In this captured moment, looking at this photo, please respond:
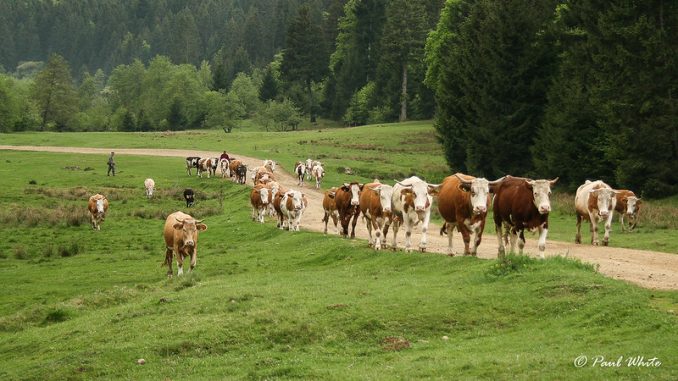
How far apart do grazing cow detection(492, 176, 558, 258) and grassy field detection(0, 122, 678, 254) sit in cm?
689

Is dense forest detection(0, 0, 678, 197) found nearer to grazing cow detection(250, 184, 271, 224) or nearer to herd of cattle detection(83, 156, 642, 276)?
herd of cattle detection(83, 156, 642, 276)

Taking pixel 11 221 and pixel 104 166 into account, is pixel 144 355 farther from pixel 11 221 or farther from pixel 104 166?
pixel 104 166

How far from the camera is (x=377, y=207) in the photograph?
2622 cm

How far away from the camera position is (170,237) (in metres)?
27.1

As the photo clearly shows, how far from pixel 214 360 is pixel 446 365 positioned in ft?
13.9

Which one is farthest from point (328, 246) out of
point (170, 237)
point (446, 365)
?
point (446, 365)

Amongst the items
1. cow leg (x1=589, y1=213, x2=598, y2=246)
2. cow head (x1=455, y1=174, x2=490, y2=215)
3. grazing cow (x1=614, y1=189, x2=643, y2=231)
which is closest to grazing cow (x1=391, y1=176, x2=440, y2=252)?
cow head (x1=455, y1=174, x2=490, y2=215)

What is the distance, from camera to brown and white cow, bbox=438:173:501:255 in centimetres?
2148

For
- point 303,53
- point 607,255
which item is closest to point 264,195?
point 607,255

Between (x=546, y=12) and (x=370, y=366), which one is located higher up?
(x=546, y=12)

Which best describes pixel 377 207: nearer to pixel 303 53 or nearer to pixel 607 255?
pixel 607 255

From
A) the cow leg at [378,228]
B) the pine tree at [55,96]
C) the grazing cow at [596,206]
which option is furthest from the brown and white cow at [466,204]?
the pine tree at [55,96]

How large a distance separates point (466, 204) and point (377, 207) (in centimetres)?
444

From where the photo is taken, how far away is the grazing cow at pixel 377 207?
25562 millimetres
